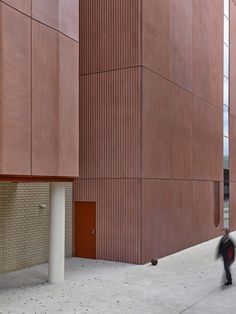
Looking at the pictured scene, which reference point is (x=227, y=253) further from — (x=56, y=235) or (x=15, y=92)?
(x=15, y=92)

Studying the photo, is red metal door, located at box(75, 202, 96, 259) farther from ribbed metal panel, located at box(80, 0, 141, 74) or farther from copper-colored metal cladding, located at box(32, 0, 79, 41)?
copper-colored metal cladding, located at box(32, 0, 79, 41)

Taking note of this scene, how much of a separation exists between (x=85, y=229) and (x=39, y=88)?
7278 mm

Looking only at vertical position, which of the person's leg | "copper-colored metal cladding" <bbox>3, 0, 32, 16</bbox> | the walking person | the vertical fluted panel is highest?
"copper-colored metal cladding" <bbox>3, 0, 32, 16</bbox>

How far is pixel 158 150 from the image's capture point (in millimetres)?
17078

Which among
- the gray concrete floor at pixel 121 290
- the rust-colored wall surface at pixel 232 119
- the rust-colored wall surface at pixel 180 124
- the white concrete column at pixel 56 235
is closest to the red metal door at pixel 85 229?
the gray concrete floor at pixel 121 290

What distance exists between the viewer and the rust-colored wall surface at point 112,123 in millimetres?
15930

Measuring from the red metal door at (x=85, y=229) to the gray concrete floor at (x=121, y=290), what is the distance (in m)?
0.86

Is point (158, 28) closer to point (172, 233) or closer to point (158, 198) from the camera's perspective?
point (158, 198)

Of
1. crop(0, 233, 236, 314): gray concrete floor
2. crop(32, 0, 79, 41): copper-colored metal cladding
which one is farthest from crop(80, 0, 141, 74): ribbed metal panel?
crop(0, 233, 236, 314): gray concrete floor

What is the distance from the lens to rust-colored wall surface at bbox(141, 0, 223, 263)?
16500mm

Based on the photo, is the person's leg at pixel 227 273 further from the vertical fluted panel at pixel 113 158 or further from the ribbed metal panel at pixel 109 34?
the ribbed metal panel at pixel 109 34

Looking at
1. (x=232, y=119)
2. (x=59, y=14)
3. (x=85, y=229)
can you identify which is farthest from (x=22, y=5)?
(x=232, y=119)

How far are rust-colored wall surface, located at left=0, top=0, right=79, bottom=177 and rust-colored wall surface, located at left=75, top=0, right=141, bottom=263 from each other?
3751mm

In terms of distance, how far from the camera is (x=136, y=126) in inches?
626
